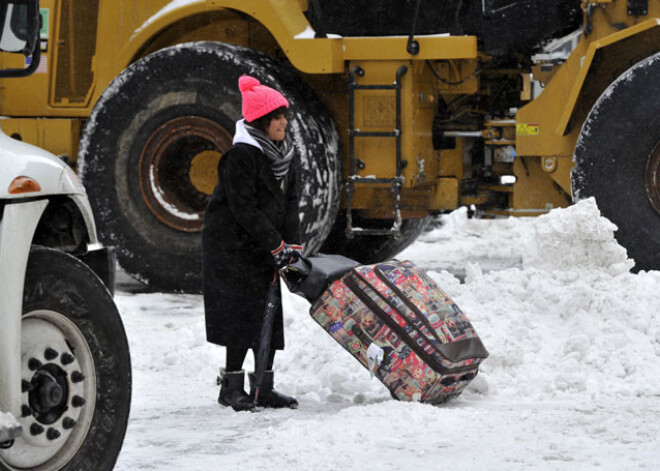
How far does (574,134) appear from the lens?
29.2 feet

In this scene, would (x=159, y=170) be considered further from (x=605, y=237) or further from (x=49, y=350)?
(x=49, y=350)

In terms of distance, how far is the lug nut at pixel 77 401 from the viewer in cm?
400

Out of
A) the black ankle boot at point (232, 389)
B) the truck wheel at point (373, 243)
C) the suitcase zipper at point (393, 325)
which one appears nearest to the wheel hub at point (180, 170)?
the truck wheel at point (373, 243)

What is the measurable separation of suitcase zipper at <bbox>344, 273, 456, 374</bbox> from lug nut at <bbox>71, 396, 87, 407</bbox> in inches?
78.7

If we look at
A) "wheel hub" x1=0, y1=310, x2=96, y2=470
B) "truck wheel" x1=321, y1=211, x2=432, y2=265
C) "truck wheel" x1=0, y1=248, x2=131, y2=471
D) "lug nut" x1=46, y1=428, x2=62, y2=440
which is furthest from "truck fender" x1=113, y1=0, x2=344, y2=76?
"lug nut" x1=46, y1=428, x2=62, y2=440

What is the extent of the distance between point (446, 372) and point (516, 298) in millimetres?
1973

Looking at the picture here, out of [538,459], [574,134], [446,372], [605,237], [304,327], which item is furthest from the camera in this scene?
[574,134]

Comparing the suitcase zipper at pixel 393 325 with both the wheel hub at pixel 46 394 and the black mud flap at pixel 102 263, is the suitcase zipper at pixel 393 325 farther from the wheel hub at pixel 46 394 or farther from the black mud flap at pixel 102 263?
the wheel hub at pixel 46 394

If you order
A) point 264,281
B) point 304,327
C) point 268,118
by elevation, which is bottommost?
point 304,327

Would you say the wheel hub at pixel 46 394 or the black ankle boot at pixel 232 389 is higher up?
the wheel hub at pixel 46 394

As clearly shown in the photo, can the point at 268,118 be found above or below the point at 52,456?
above

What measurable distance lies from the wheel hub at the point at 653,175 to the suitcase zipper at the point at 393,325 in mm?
3161

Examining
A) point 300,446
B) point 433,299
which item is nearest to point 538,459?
point 300,446

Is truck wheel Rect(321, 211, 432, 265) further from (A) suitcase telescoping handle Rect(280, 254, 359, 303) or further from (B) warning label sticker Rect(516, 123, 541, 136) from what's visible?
(A) suitcase telescoping handle Rect(280, 254, 359, 303)
